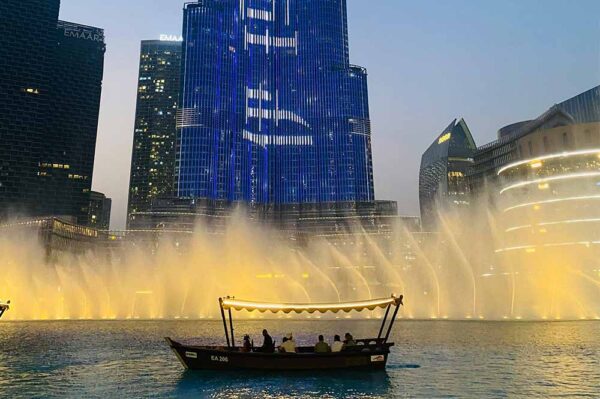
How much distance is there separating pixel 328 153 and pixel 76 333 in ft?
512

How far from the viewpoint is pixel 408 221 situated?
6388 inches

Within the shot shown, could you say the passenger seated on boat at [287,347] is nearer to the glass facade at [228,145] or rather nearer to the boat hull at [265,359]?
the boat hull at [265,359]

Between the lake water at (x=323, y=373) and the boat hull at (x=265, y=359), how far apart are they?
55 centimetres

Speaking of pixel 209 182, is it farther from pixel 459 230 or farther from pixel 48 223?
pixel 459 230

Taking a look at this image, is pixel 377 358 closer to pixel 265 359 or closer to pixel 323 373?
pixel 323 373

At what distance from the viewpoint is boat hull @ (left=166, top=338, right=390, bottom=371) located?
89.1 feet

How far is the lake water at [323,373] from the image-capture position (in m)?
23.5

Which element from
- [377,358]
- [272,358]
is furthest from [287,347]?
[377,358]

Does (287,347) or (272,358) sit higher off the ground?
(287,347)

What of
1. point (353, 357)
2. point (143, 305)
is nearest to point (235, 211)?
point (143, 305)

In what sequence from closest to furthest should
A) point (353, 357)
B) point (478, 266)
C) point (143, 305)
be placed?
point (353, 357) → point (143, 305) → point (478, 266)

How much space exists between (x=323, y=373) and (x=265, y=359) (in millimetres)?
3635

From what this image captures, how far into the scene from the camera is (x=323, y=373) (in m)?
27.5

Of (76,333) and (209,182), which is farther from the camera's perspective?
(209,182)
